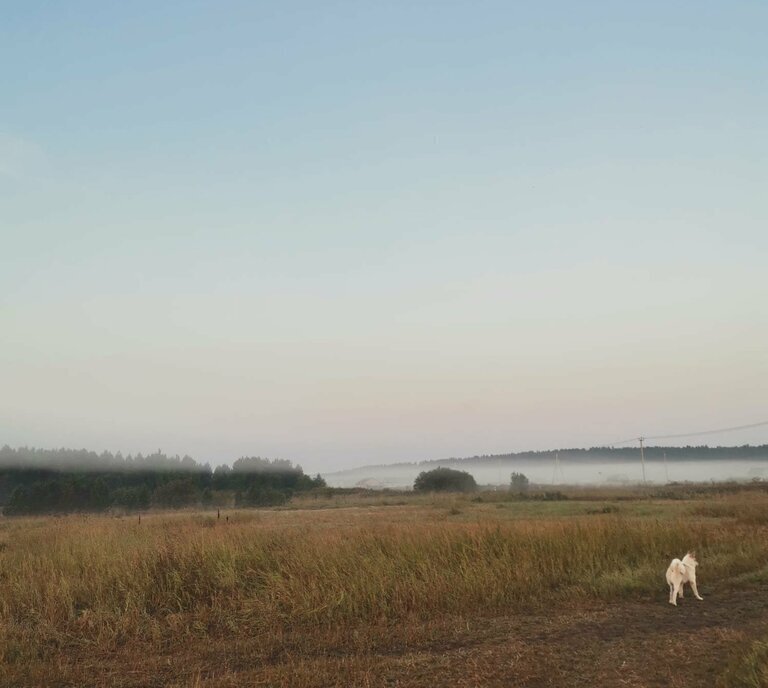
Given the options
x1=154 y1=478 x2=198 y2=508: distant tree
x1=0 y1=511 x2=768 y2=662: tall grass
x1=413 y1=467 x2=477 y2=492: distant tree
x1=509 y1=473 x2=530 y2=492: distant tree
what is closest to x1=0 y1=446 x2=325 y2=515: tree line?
x1=154 y1=478 x2=198 y2=508: distant tree

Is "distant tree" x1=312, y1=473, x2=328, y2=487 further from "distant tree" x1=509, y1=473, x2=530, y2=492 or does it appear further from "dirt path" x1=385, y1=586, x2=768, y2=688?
"dirt path" x1=385, y1=586, x2=768, y2=688

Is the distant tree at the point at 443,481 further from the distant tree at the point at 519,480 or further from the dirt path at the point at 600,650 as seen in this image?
the dirt path at the point at 600,650

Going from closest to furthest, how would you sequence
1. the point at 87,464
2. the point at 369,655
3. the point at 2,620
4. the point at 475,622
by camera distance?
the point at 369,655 < the point at 475,622 < the point at 2,620 < the point at 87,464

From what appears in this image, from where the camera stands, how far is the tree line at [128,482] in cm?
6844

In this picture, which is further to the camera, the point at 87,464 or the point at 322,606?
the point at 87,464

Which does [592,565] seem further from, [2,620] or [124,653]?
[2,620]

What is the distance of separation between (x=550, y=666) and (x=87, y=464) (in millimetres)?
135704

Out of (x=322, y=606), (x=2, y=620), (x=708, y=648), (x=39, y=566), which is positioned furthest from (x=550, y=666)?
(x=39, y=566)

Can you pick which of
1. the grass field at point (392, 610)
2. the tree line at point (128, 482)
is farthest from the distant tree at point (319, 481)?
the grass field at point (392, 610)

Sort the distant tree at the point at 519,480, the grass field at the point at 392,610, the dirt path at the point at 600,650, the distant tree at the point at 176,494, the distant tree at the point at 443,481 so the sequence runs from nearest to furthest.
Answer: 1. the dirt path at the point at 600,650
2. the grass field at the point at 392,610
3. the distant tree at the point at 176,494
4. the distant tree at the point at 519,480
5. the distant tree at the point at 443,481

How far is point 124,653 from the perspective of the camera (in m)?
7.65

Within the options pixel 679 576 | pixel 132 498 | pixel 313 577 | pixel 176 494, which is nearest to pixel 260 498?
pixel 176 494

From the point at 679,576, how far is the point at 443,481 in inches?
3310

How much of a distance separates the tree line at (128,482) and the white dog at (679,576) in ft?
196
